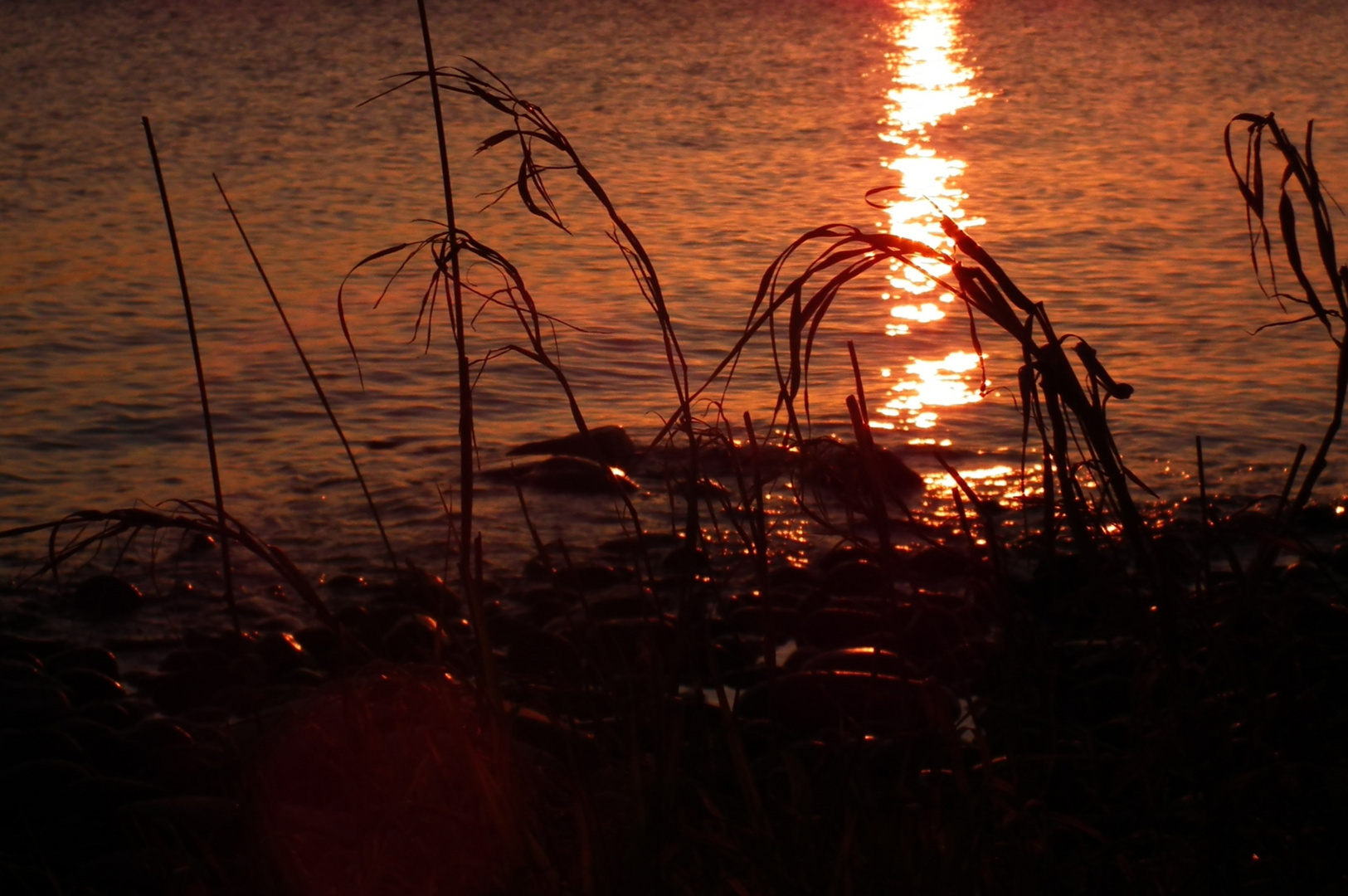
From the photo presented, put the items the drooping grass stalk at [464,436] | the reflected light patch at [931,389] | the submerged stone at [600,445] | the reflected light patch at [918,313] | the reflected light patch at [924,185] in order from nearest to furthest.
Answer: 1. the drooping grass stalk at [464,436]
2. the submerged stone at [600,445]
3. the reflected light patch at [931,389]
4. the reflected light patch at [924,185]
5. the reflected light patch at [918,313]

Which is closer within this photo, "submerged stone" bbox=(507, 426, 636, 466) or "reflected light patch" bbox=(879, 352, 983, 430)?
"submerged stone" bbox=(507, 426, 636, 466)

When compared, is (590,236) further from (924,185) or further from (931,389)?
(931,389)

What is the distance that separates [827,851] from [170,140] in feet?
40.7

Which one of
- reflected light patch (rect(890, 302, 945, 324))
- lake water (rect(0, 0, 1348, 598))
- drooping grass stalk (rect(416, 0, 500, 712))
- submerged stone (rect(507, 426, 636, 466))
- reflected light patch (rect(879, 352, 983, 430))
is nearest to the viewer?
drooping grass stalk (rect(416, 0, 500, 712))

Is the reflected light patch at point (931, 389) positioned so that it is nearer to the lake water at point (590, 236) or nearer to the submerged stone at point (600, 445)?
the lake water at point (590, 236)

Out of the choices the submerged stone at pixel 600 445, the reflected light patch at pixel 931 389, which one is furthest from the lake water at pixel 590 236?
the submerged stone at pixel 600 445

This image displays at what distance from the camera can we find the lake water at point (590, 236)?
6051mm

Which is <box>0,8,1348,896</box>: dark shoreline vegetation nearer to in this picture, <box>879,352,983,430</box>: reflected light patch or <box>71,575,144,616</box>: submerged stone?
<box>71,575,144,616</box>: submerged stone

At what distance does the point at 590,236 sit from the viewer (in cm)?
1010

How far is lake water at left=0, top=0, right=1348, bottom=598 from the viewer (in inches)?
238

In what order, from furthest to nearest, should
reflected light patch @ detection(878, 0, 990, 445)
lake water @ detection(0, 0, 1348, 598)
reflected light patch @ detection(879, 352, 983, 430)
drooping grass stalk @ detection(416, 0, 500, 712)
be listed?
reflected light patch @ detection(878, 0, 990, 445) < reflected light patch @ detection(879, 352, 983, 430) < lake water @ detection(0, 0, 1348, 598) < drooping grass stalk @ detection(416, 0, 500, 712)

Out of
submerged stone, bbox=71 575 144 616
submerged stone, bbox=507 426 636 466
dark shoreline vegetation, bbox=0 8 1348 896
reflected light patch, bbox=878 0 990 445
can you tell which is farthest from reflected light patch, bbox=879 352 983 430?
dark shoreline vegetation, bbox=0 8 1348 896

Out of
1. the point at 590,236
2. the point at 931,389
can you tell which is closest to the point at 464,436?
the point at 931,389

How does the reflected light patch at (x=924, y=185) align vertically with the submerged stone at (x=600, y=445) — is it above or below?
above
